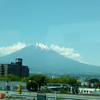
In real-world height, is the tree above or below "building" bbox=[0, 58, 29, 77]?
below

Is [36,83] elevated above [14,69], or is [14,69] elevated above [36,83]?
[14,69]

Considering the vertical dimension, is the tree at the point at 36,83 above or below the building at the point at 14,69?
below

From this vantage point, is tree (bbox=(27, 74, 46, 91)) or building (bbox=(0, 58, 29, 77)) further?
building (bbox=(0, 58, 29, 77))

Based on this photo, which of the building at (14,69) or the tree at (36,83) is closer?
the tree at (36,83)

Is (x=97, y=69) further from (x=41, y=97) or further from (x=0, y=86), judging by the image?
(x=41, y=97)

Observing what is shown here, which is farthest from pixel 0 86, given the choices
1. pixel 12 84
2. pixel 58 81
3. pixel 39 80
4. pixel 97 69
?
pixel 97 69

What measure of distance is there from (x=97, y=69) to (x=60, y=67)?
19667 millimetres

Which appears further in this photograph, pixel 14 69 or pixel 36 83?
pixel 14 69

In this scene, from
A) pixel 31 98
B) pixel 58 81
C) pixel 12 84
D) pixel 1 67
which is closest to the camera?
pixel 31 98

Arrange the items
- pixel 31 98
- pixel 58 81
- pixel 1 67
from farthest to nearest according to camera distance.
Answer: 1. pixel 1 67
2. pixel 58 81
3. pixel 31 98

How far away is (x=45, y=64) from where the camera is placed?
4926 inches

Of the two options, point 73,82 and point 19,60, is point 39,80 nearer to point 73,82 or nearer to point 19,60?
point 73,82

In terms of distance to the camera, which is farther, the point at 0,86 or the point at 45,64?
the point at 45,64

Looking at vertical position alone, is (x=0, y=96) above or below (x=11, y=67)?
below
